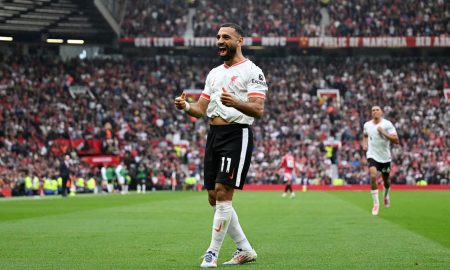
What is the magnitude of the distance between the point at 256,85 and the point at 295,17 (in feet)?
179

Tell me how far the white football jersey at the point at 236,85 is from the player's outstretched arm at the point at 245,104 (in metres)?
0.17

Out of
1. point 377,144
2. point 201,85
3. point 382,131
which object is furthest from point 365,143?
point 201,85

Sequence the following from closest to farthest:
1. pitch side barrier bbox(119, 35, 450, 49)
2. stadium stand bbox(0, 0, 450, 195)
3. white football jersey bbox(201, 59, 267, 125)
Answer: white football jersey bbox(201, 59, 267, 125) → stadium stand bbox(0, 0, 450, 195) → pitch side barrier bbox(119, 35, 450, 49)

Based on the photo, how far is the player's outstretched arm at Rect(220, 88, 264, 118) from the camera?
9.09 metres

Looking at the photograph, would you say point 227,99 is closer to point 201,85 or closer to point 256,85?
point 256,85

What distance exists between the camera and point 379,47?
202ft

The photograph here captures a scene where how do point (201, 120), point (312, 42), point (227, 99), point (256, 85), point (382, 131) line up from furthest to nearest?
point (312, 42), point (201, 120), point (382, 131), point (256, 85), point (227, 99)

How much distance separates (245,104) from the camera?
9281 millimetres

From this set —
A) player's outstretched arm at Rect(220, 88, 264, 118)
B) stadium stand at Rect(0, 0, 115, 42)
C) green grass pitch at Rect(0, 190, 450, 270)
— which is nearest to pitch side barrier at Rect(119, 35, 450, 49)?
stadium stand at Rect(0, 0, 115, 42)

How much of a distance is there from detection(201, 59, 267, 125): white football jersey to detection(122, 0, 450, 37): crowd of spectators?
52.0 m

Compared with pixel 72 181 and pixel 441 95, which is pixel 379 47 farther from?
pixel 72 181

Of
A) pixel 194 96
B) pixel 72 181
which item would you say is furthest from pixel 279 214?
pixel 194 96

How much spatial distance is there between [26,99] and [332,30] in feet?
76.5

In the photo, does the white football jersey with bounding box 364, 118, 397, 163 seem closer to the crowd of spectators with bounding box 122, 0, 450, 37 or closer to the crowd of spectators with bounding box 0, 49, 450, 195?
the crowd of spectators with bounding box 0, 49, 450, 195
